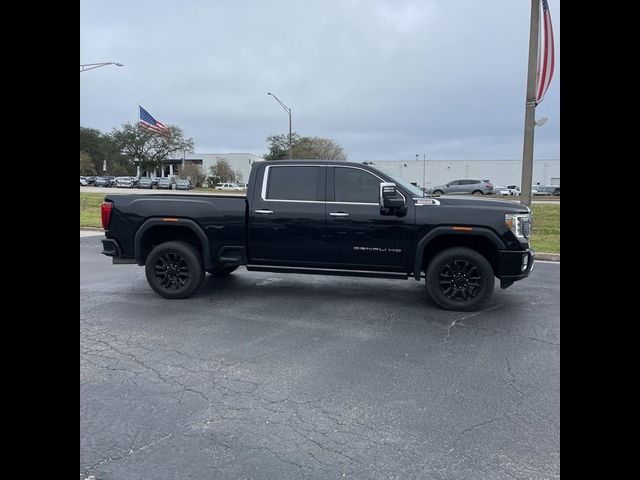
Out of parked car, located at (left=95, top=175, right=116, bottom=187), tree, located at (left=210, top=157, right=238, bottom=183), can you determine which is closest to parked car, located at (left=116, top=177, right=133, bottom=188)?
parked car, located at (left=95, top=175, right=116, bottom=187)

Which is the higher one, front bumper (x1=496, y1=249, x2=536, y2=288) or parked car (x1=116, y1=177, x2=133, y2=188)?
parked car (x1=116, y1=177, x2=133, y2=188)

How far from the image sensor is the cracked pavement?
2.71 meters

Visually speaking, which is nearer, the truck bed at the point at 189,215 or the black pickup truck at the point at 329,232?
the black pickup truck at the point at 329,232

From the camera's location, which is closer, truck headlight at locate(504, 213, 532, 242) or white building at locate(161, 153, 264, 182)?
truck headlight at locate(504, 213, 532, 242)

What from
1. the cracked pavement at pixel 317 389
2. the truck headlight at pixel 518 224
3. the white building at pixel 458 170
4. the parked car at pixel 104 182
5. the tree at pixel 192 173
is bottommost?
the cracked pavement at pixel 317 389

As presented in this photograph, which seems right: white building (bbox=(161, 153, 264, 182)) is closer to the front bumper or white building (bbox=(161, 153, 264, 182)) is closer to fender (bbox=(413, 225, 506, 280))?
fender (bbox=(413, 225, 506, 280))

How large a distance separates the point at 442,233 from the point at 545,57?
7688 mm

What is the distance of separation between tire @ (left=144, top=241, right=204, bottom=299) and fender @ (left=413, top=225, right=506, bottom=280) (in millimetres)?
3133

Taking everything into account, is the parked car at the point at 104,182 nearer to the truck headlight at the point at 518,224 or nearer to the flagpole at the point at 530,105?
the flagpole at the point at 530,105

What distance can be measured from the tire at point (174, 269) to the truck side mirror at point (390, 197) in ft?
9.43

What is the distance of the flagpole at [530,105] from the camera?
11.2 m

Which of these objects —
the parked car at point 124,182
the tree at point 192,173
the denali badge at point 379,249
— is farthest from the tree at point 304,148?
the denali badge at point 379,249

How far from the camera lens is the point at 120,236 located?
6473 millimetres
